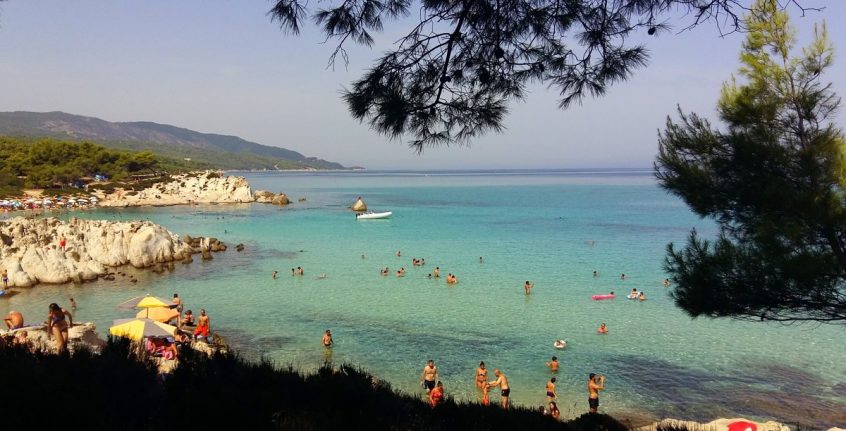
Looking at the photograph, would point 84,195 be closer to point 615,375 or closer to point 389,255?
point 389,255

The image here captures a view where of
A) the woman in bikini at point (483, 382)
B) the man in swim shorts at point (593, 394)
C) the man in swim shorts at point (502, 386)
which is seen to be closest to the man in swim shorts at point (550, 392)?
the man in swim shorts at point (593, 394)

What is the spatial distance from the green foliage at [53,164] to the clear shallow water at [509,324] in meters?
56.2

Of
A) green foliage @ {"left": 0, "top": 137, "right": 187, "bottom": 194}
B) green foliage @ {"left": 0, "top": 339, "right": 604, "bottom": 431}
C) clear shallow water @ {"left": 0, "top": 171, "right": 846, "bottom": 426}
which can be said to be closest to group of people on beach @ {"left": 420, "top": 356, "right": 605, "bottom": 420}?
clear shallow water @ {"left": 0, "top": 171, "right": 846, "bottom": 426}

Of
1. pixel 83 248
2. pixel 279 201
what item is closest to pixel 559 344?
pixel 83 248

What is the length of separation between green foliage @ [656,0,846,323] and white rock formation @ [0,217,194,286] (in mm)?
29619

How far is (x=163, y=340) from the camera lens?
16.7m

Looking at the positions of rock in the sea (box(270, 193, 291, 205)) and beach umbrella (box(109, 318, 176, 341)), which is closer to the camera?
beach umbrella (box(109, 318, 176, 341))

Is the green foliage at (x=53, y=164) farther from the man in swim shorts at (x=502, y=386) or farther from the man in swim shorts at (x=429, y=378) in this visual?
the man in swim shorts at (x=502, y=386)

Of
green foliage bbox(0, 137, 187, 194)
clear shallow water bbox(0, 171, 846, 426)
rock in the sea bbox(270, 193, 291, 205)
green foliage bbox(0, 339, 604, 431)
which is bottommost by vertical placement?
clear shallow water bbox(0, 171, 846, 426)

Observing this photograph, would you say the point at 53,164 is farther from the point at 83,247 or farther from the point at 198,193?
the point at 83,247

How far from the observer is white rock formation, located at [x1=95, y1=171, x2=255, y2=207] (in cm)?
8138

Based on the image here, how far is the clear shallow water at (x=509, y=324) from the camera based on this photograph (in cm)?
1479

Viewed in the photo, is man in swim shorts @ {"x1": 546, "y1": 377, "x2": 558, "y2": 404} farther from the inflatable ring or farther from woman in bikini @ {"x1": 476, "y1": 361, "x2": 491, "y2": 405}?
the inflatable ring

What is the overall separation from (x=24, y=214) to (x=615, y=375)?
220ft
